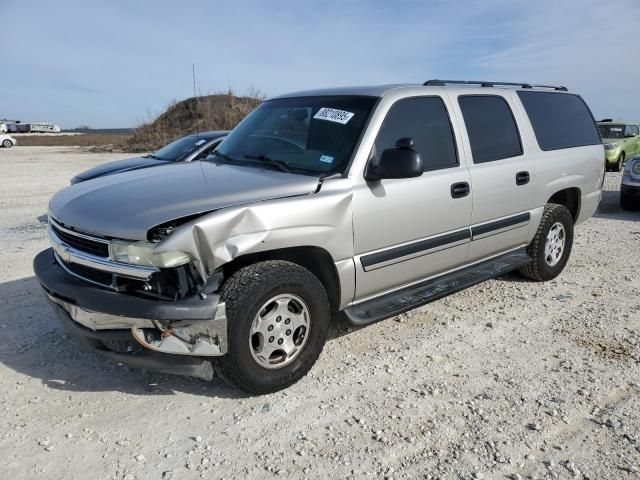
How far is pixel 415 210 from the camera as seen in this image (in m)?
3.69

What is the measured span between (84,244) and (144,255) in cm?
56

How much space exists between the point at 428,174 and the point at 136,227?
2114mm

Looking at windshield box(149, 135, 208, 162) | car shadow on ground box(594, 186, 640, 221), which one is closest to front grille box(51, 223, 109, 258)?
windshield box(149, 135, 208, 162)

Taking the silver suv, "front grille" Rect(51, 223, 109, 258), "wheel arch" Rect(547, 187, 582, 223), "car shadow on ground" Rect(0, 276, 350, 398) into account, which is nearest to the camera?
the silver suv

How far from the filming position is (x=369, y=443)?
2.70 m

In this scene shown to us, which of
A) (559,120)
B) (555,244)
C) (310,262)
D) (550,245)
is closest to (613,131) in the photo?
(559,120)

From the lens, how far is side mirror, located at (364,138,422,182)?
3303 millimetres

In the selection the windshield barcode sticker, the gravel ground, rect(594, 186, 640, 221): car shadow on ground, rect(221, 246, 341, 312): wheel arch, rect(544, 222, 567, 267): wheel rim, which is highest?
the windshield barcode sticker

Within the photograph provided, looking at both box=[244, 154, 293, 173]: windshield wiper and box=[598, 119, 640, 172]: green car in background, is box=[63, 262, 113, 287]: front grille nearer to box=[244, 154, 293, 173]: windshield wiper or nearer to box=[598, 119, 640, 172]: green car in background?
box=[244, 154, 293, 173]: windshield wiper

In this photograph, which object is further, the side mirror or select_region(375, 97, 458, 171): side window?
select_region(375, 97, 458, 171): side window

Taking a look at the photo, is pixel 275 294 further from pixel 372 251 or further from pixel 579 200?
pixel 579 200

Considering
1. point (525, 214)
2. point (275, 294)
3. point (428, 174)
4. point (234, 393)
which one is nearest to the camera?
Answer: point (275, 294)

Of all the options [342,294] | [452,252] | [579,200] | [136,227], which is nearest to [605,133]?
[579,200]

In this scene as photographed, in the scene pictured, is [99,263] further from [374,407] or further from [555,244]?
[555,244]
